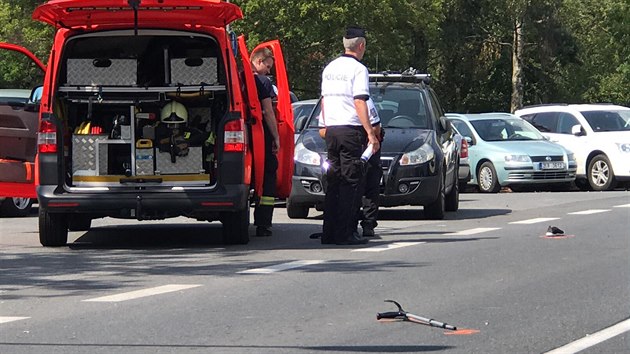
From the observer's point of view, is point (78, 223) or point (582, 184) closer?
point (78, 223)

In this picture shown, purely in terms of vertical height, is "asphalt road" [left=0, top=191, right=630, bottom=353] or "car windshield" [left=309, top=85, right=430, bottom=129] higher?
"car windshield" [left=309, top=85, right=430, bottom=129]

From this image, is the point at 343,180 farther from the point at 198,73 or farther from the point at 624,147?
the point at 624,147

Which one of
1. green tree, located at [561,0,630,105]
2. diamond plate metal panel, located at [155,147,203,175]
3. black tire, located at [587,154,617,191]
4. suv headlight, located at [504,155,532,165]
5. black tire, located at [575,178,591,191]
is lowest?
black tire, located at [575,178,591,191]

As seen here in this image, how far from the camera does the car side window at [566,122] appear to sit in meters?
28.0

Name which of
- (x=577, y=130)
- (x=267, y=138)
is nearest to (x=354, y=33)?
(x=267, y=138)

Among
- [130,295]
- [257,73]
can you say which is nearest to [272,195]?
[257,73]

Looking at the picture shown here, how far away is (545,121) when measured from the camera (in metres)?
29.0

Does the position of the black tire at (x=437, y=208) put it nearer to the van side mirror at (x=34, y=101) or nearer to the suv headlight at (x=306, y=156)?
the suv headlight at (x=306, y=156)

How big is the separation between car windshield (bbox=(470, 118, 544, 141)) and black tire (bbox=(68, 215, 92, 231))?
518 inches

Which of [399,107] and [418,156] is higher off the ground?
[399,107]

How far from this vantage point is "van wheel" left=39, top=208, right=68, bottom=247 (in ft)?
42.4

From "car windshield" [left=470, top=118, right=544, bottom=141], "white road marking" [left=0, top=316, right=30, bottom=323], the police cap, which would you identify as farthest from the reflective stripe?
"car windshield" [left=470, top=118, right=544, bottom=141]

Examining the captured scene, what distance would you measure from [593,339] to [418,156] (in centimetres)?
877

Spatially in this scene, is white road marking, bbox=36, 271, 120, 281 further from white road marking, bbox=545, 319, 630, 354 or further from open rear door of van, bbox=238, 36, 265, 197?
white road marking, bbox=545, 319, 630, 354
